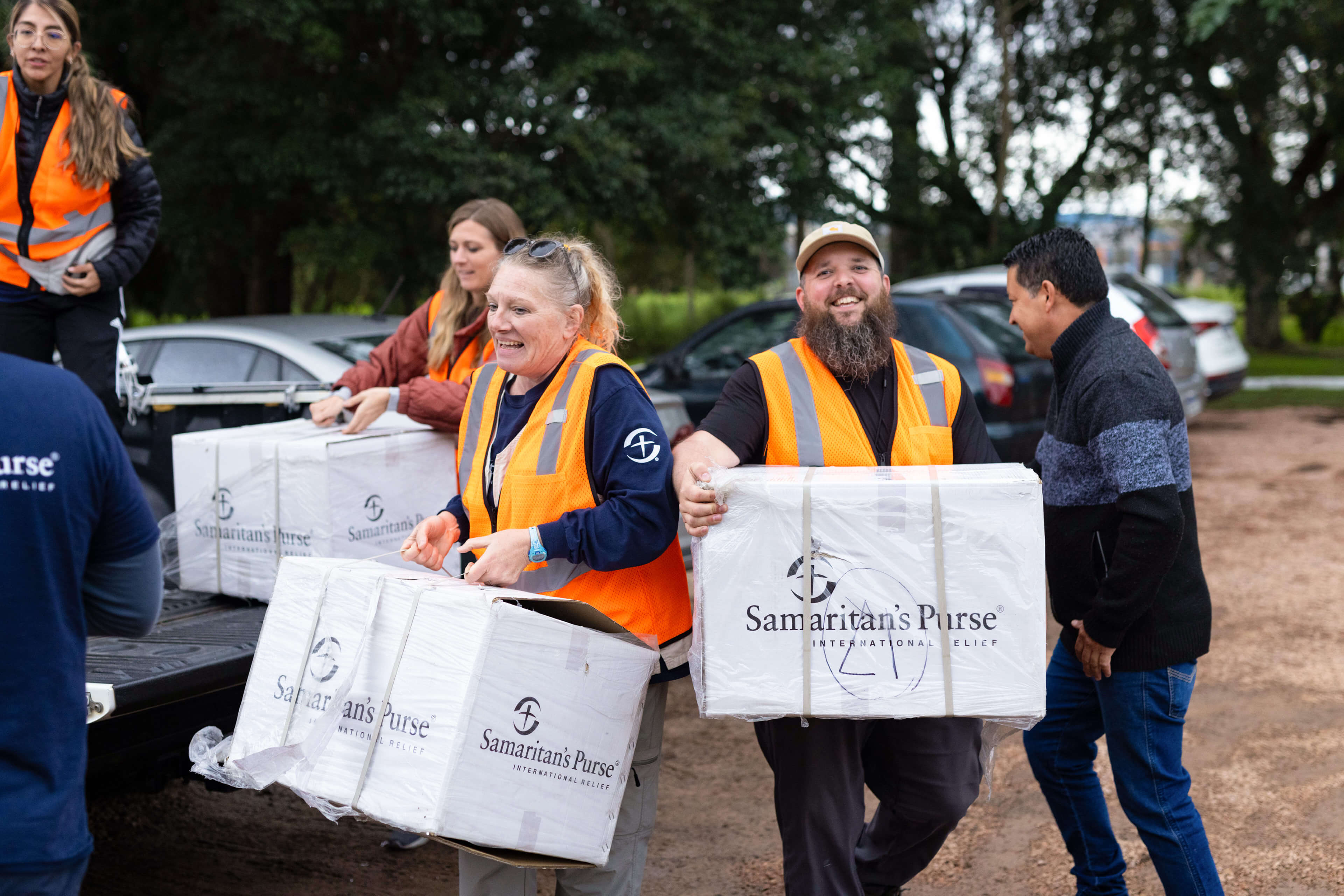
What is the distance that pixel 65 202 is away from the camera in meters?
3.82

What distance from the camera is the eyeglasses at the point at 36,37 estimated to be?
3639mm

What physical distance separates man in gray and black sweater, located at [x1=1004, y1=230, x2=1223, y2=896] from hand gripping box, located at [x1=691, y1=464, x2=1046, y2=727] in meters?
0.54

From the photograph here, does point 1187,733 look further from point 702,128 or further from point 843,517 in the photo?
point 702,128

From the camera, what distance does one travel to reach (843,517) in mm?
2361

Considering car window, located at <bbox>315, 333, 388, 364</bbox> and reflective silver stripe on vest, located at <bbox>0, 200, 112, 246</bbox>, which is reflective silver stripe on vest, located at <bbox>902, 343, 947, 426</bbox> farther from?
car window, located at <bbox>315, 333, 388, 364</bbox>

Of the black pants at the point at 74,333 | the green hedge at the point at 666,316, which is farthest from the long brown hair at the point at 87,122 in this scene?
the green hedge at the point at 666,316

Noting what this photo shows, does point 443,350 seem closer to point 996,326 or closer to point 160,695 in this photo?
point 160,695

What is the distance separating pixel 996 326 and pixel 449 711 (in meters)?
6.12

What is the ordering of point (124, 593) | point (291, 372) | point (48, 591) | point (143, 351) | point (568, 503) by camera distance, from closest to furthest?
point (48, 591) → point (124, 593) → point (568, 503) → point (291, 372) → point (143, 351)

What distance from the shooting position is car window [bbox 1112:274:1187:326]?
10.5 meters

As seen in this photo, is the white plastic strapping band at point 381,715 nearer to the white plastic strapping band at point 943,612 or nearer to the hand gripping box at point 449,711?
the hand gripping box at point 449,711

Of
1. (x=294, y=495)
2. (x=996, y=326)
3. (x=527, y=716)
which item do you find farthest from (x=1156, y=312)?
(x=527, y=716)

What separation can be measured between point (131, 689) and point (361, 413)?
110 centimetres

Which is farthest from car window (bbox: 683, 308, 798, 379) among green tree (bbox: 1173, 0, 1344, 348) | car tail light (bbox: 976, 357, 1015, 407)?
green tree (bbox: 1173, 0, 1344, 348)
